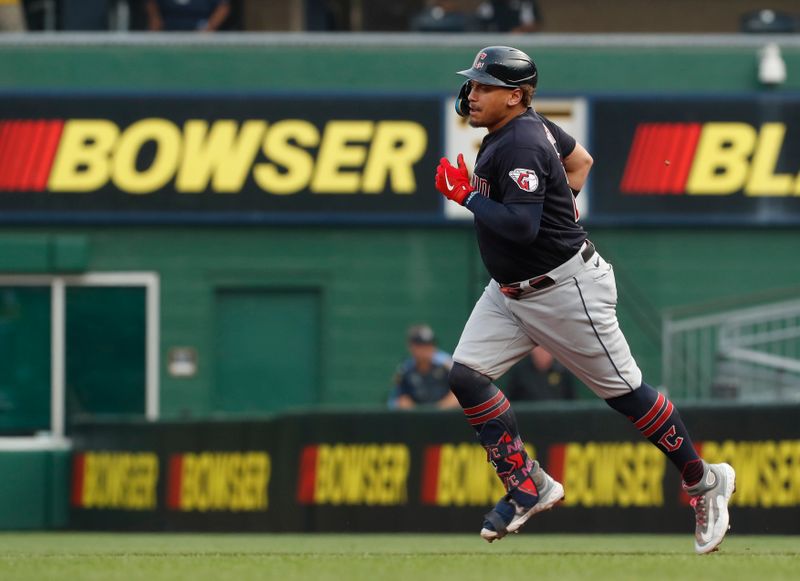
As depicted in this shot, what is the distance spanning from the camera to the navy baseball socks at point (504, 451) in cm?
742

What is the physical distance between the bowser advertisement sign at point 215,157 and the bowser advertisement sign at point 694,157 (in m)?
1.81

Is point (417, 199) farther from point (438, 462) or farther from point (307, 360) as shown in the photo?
point (438, 462)

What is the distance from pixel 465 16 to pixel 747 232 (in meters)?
3.57

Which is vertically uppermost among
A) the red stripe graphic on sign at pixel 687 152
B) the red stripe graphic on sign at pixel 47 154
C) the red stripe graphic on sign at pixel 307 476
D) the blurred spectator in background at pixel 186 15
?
the blurred spectator in background at pixel 186 15

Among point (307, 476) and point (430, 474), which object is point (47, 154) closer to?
point (307, 476)

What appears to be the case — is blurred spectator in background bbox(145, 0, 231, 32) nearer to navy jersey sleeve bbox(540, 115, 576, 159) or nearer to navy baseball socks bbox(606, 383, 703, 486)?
navy jersey sleeve bbox(540, 115, 576, 159)

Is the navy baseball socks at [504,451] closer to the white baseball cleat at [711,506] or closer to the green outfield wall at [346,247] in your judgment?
the white baseball cleat at [711,506]

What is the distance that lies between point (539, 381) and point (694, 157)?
342cm

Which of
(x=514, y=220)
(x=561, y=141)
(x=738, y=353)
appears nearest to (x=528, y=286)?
(x=514, y=220)

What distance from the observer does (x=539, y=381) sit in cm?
1473

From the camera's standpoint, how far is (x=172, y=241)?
55.4 feet
